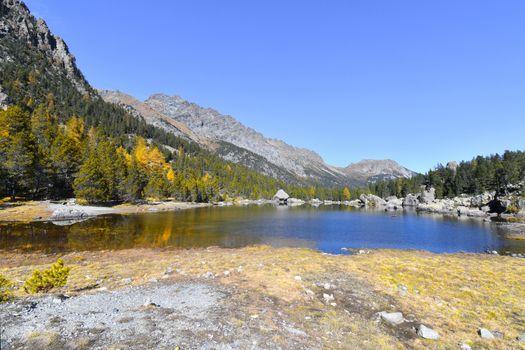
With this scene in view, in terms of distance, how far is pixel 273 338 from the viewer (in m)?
11.8

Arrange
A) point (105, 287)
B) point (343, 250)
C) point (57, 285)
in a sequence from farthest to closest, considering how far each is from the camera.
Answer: point (343, 250)
point (105, 287)
point (57, 285)

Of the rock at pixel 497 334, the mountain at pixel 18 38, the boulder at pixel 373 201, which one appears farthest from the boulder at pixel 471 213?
the mountain at pixel 18 38

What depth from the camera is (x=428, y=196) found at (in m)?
170

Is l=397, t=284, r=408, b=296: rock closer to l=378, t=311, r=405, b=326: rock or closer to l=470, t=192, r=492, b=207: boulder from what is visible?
l=378, t=311, r=405, b=326: rock

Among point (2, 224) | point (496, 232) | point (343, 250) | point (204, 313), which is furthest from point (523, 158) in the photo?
point (2, 224)

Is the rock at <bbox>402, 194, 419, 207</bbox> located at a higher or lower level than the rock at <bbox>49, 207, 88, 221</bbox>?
higher

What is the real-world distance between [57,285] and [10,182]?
69.1 metres

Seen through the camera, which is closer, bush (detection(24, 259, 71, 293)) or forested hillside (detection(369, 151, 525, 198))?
bush (detection(24, 259, 71, 293))

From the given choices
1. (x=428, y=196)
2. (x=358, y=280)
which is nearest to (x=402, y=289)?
(x=358, y=280)

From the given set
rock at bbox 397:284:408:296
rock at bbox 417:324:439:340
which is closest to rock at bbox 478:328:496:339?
rock at bbox 417:324:439:340

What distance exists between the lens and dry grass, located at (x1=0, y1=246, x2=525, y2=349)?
45.9 feet

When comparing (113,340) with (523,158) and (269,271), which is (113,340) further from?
(523,158)

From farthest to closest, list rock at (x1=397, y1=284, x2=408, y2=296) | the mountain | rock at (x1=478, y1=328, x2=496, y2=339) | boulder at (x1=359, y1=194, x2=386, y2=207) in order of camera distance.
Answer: boulder at (x1=359, y1=194, x2=386, y2=207), the mountain, rock at (x1=397, y1=284, x2=408, y2=296), rock at (x1=478, y1=328, x2=496, y2=339)

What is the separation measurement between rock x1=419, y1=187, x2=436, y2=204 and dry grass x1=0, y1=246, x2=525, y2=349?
151 metres
